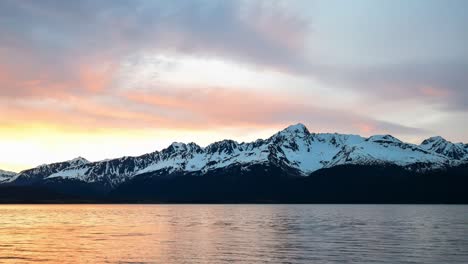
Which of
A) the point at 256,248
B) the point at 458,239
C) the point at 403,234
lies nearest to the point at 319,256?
the point at 256,248

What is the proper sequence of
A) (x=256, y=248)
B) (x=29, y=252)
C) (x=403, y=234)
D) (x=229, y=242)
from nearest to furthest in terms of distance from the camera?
(x=29, y=252), (x=256, y=248), (x=229, y=242), (x=403, y=234)

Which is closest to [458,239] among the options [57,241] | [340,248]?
[340,248]

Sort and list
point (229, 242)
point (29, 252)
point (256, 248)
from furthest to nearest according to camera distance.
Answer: point (229, 242) → point (256, 248) → point (29, 252)

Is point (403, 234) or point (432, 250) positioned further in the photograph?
point (403, 234)

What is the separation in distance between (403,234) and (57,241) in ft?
173

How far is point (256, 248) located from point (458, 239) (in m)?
30.7

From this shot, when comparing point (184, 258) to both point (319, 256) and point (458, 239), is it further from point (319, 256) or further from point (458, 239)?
point (458, 239)

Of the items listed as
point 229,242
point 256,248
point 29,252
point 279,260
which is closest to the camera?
point 279,260

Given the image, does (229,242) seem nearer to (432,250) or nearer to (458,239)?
(432,250)

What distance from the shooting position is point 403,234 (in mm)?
91062

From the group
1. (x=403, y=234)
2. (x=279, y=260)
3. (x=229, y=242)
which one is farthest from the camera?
(x=403, y=234)

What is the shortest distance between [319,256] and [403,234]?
1366 inches

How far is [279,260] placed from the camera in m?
58.4

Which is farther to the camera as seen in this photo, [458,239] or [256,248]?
[458,239]
